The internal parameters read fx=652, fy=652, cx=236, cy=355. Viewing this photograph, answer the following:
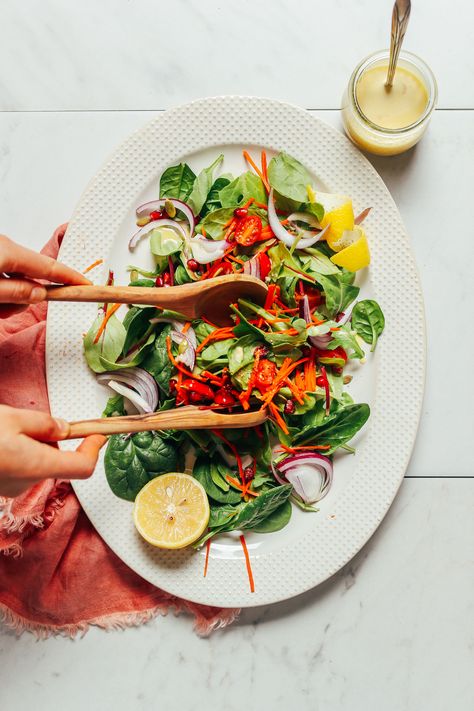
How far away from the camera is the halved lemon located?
63.4 inches

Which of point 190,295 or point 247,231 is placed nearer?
point 190,295

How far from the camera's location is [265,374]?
1584 mm

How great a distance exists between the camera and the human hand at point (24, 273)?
4.41 feet

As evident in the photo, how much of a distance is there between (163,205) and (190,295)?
0.32 meters

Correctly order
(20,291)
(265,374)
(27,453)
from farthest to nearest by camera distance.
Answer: (265,374)
(20,291)
(27,453)

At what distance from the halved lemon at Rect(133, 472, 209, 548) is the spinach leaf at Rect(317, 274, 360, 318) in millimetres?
559

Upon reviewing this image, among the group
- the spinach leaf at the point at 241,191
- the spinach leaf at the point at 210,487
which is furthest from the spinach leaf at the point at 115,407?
the spinach leaf at the point at 241,191

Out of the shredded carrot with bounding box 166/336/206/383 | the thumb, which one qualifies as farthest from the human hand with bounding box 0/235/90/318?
the shredded carrot with bounding box 166/336/206/383

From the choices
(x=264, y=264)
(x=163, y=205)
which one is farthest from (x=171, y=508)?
(x=163, y=205)

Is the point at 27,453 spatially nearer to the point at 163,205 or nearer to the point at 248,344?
the point at 248,344

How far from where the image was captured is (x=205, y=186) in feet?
5.49

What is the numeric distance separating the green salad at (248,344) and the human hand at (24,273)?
25cm

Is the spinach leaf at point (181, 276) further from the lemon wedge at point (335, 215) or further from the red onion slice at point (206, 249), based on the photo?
the lemon wedge at point (335, 215)

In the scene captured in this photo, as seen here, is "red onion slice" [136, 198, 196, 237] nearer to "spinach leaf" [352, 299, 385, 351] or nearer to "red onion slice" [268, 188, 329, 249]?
"red onion slice" [268, 188, 329, 249]
